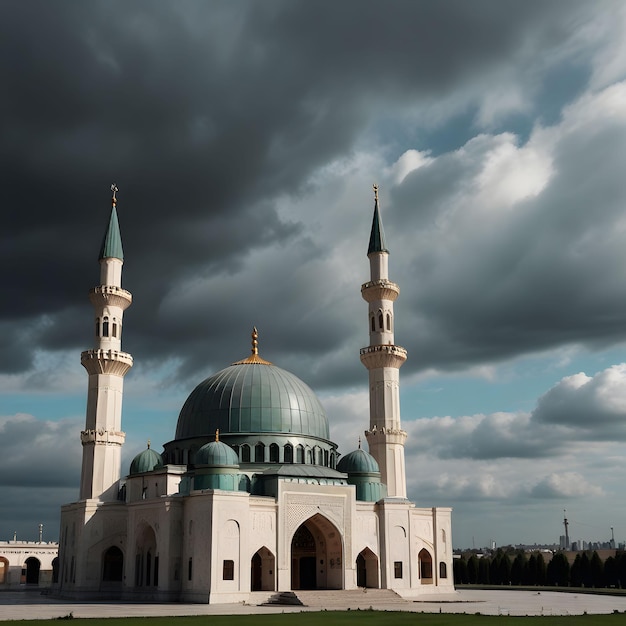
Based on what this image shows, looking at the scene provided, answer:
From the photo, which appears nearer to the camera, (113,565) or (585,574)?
(113,565)

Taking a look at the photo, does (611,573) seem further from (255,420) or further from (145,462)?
(145,462)

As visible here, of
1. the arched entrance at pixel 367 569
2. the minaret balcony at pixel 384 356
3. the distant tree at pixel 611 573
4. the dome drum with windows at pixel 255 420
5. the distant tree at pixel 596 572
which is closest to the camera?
the arched entrance at pixel 367 569

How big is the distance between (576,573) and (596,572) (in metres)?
1.23

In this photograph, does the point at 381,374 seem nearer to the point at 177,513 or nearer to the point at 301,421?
the point at 301,421

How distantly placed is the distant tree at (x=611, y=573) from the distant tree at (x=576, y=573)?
60.6 inches

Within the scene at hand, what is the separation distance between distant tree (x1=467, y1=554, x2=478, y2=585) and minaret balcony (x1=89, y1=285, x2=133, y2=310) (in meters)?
28.9

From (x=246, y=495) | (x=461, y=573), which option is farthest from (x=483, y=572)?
(x=246, y=495)

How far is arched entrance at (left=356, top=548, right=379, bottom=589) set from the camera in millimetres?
39406

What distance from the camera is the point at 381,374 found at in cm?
4403

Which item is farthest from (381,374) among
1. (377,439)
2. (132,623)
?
(132,623)

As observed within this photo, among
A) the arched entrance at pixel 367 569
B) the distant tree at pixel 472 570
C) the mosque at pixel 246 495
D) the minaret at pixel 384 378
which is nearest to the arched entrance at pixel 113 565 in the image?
the mosque at pixel 246 495

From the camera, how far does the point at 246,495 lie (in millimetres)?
35438

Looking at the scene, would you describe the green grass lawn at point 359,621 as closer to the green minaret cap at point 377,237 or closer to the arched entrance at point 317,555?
the arched entrance at point 317,555

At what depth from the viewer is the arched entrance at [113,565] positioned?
131ft
